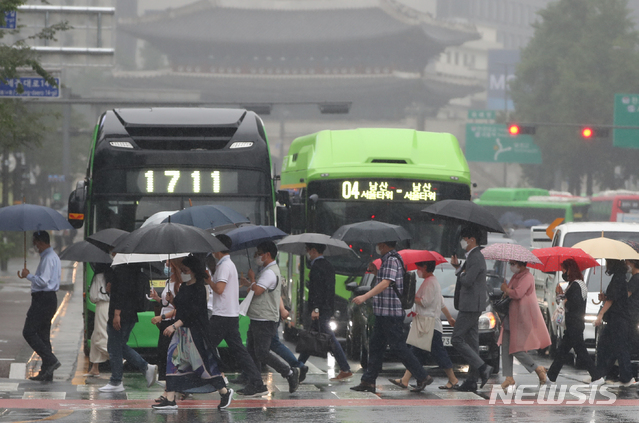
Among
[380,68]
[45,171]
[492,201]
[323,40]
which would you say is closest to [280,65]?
[323,40]

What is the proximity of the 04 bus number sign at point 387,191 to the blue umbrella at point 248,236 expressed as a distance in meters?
4.39

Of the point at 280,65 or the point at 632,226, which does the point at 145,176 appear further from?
the point at 280,65

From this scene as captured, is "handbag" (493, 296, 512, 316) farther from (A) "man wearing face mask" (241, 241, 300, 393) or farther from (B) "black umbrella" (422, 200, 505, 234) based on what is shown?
(A) "man wearing face mask" (241, 241, 300, 393)

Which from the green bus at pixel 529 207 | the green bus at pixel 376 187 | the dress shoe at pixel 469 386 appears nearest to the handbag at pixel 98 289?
the green bus at pixel 376 187

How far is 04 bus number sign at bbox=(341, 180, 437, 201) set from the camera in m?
15.5

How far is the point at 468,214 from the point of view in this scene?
11328 millimetres

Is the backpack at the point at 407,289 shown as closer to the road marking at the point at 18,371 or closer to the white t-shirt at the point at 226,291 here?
the white t-shirt at the point at 226,291

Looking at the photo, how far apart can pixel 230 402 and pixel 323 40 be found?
79186 mm

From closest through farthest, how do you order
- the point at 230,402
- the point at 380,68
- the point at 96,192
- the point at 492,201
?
the point at 230,402, the point at 96,192, the point at 492,201, the point at 380,68

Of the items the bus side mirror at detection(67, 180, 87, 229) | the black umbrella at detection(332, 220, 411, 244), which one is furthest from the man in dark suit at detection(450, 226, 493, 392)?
the bus side mirror at detection(67, 180, 87, 229)

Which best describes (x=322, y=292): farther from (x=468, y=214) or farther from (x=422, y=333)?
(x=468, y=214)

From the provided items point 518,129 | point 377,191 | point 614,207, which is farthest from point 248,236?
point 614,207

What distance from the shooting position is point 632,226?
15992 millimetres

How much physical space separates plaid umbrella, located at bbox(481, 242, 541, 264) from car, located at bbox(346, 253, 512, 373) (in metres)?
1.46
